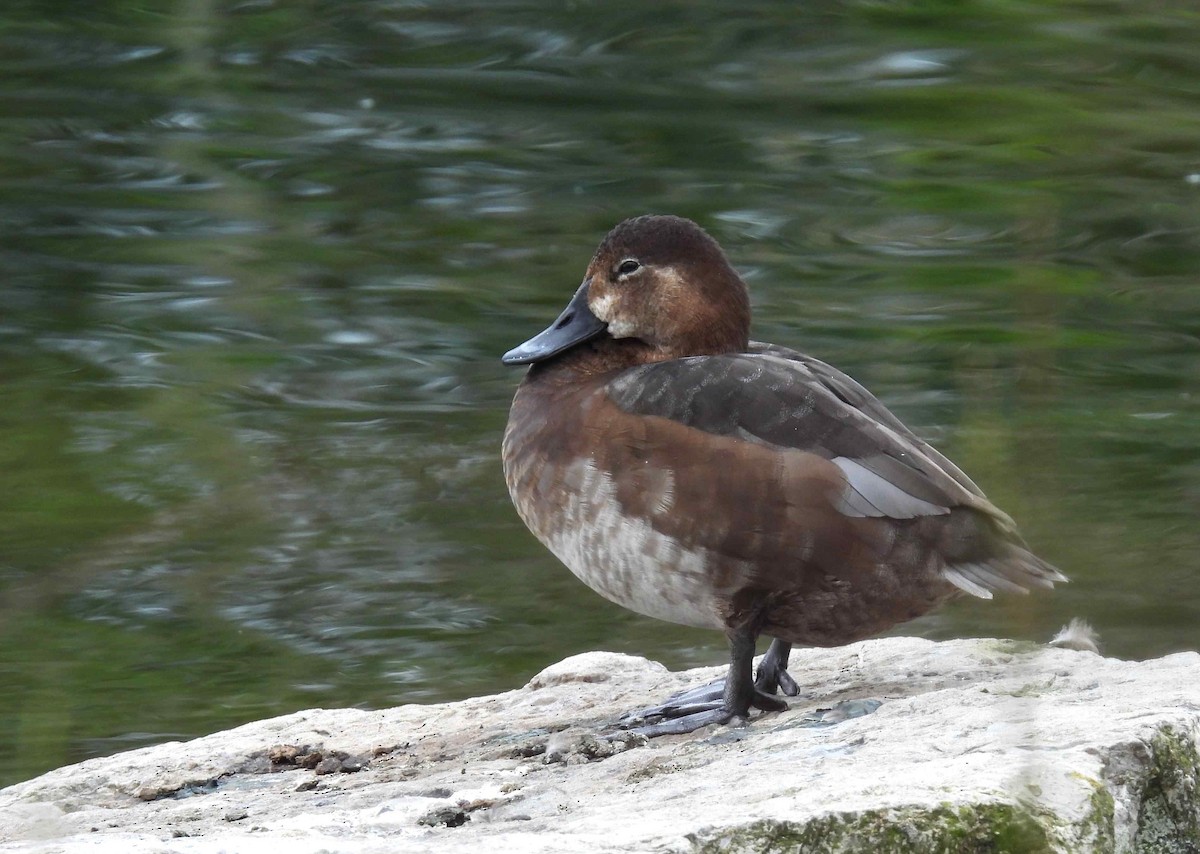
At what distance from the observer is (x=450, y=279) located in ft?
24.5

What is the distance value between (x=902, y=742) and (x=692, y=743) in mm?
551

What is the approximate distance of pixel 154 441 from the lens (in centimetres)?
625

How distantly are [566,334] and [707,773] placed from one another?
1.47m

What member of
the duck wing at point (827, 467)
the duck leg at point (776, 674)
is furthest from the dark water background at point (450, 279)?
the duck leg at point (776, 674)

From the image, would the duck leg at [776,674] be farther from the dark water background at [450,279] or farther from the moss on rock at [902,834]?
the moss on rock at [902,834]

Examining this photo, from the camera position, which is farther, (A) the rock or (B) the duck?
(B) the duck

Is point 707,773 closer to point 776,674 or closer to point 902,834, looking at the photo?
point 902,834

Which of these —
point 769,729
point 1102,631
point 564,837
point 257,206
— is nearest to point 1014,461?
point 564,837

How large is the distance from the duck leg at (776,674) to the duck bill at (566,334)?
85 cm

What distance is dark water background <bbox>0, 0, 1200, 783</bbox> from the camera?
507 centimetres

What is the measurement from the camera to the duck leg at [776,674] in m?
3.59

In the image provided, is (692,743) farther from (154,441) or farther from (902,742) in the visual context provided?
(154,441)

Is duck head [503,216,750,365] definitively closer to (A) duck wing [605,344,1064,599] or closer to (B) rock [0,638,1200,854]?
(A) duck wing [605,344,1064,599]

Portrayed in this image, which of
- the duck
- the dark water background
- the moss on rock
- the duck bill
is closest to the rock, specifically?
the moss on rock
